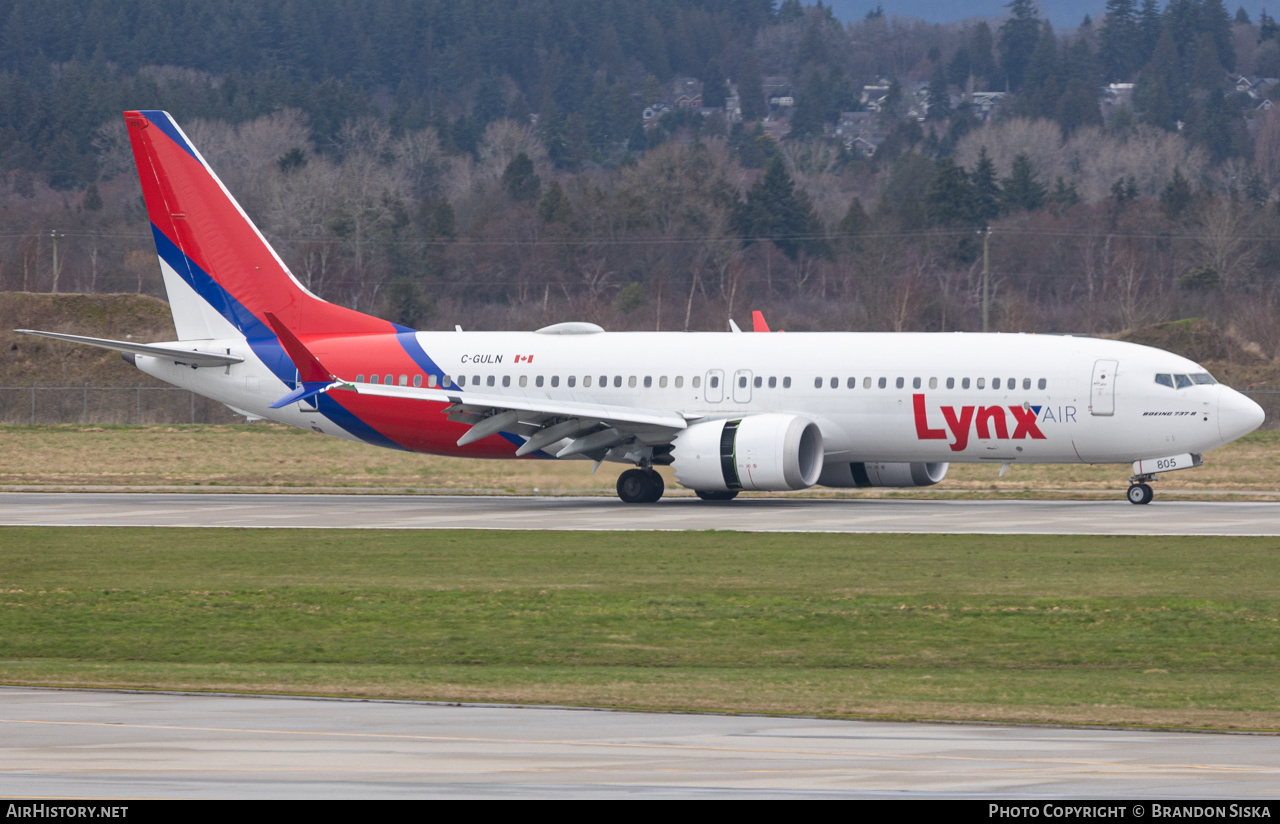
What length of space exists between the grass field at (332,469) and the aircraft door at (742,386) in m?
3.45

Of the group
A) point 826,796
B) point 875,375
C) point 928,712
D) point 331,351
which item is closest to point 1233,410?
point 875,375

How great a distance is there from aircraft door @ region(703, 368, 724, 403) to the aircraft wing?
2.64ft

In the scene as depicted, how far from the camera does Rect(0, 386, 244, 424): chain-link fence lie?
258ft

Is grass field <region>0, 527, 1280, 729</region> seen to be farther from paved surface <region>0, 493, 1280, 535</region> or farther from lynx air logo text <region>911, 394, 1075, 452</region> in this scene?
lynx air logo text <region>911, 394, 1075, 452</region>

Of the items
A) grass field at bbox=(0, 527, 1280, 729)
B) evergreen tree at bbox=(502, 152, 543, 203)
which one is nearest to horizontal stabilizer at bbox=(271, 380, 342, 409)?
grass field at bbox=(0, 527, 1280, 729)

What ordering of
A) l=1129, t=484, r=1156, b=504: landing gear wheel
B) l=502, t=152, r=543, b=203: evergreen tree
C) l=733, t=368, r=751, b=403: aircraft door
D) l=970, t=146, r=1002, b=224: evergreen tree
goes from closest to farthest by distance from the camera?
l=1129, t=484, r=1156, b=504: landing gear wheel < l=733, t=368, r=751, b=403: aircraft door < l=970, t=146, r=1002, b=224: evergreen tree < l=502, t=152, r=543, b=203: evergreen tree

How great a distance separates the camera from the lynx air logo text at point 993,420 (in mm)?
38938

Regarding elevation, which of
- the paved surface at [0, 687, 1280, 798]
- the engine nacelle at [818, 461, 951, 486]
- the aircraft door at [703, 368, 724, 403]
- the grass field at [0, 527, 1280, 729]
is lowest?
the grass field at [0, 527, 1280, 729]

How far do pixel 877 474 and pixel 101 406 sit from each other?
47144mm

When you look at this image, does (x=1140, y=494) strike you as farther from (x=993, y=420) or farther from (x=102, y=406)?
(x=102, y=406)

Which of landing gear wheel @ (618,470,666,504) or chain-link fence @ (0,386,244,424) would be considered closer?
landing gear wheel @ (618,470,666,504)

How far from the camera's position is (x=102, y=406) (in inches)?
Answer: 3127

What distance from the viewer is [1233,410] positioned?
38375 mm

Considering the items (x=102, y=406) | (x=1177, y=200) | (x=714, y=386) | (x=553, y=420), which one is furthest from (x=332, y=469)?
(x=1177, y=200)
